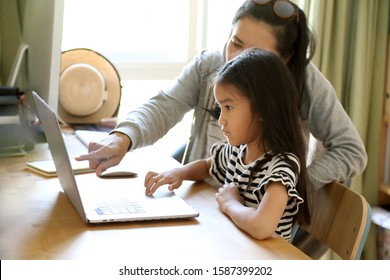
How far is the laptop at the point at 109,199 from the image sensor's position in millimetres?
1008

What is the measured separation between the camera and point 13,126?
5.00 feet

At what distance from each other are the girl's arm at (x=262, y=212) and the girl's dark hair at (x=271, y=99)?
0.10 meters

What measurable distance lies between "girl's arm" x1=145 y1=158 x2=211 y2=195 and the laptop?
2 cm

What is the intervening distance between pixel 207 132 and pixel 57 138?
0.58 m

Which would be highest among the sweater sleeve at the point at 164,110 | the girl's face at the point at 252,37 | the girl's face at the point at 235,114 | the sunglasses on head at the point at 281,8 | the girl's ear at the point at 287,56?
the sunglasses on head at the point at 281,8

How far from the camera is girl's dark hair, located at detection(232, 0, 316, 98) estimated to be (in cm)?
132

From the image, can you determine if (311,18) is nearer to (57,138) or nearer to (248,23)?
(248,23)

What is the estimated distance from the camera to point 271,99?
112 cm

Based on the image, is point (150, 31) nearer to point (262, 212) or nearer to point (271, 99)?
point (271, 99)

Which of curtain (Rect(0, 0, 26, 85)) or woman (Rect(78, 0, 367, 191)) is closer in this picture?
woman (Rect(78, 0, 367, 191))

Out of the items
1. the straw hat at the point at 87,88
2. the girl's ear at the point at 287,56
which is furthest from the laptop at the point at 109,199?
the straw hat at the point at 87,88

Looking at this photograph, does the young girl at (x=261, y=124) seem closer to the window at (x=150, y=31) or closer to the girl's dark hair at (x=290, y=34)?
the girl's dark hair at (x=290, y=34)

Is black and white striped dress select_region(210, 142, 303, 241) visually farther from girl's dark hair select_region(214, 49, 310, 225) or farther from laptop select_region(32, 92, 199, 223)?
laptop select_region(32, 92, 199, 223)

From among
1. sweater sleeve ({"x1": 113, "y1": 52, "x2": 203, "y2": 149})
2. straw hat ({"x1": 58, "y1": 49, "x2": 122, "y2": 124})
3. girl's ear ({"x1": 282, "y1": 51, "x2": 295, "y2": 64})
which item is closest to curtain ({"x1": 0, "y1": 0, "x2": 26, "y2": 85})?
straw hat ({"x1": 58, "y1": 49, "x2": 122, "y2": 124})
